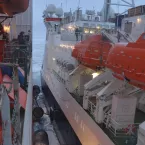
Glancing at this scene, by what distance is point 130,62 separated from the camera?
596cm

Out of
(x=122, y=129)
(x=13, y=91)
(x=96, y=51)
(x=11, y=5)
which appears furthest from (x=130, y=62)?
(x=96, y=51)

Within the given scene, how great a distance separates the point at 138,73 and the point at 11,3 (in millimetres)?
3243

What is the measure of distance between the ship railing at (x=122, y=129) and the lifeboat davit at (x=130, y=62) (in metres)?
1.65

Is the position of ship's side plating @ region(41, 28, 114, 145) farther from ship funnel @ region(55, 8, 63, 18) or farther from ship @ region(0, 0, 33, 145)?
ship funnel @ region(55, 8, 63, 18)

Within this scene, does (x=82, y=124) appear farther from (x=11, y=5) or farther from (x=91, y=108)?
(x=11, y=5)

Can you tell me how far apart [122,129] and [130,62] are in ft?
8.29

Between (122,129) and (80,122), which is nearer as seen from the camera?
(122,129)

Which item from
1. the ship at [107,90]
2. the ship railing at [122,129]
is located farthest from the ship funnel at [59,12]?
the ship railing at [122,129]

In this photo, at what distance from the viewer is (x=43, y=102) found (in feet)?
68.8

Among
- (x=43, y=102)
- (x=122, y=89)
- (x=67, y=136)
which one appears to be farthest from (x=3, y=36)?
(x=43, y=102)

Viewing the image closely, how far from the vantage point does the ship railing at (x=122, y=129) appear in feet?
→ 23.9

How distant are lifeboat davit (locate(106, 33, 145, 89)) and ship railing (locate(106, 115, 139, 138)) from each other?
1651mm

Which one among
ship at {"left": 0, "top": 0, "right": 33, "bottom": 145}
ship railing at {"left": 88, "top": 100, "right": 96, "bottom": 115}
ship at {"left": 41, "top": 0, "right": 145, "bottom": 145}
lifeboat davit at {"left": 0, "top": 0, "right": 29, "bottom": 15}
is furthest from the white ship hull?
lifeboat davit at {"left": 0, "top": 0, "right": 29, "bottom": 15}

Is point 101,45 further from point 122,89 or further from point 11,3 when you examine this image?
point 11,3
